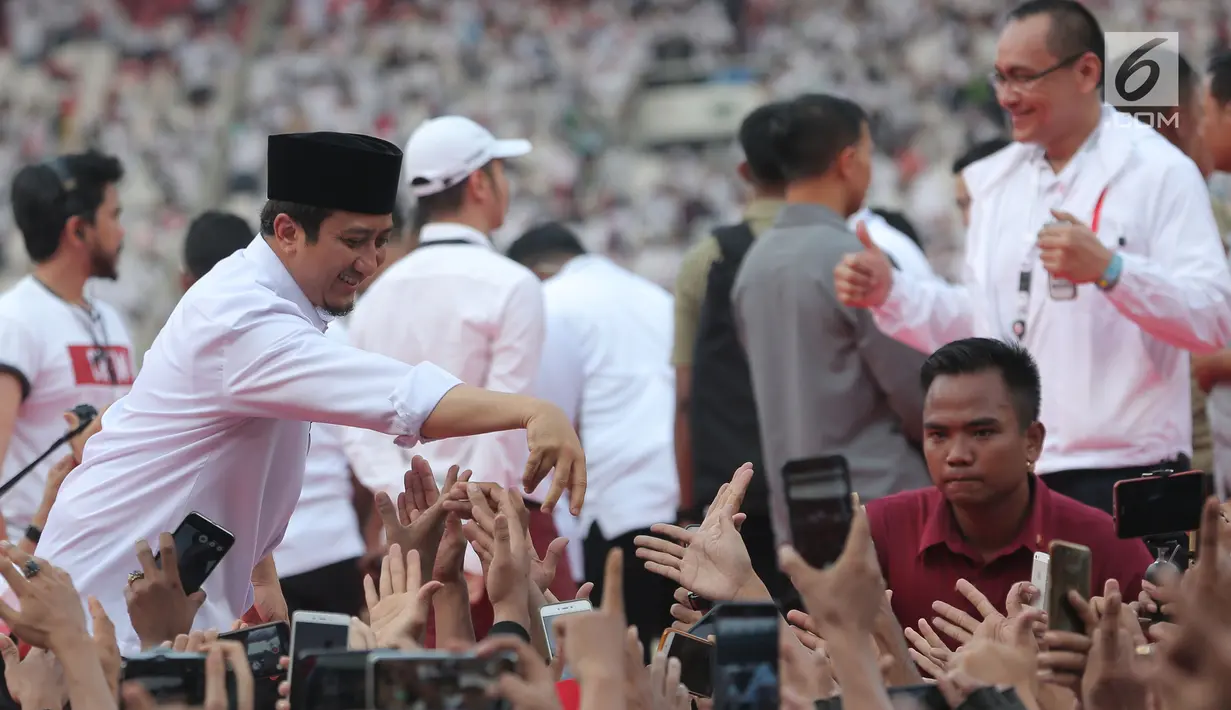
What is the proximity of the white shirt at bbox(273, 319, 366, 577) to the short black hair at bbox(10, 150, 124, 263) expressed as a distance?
89cm

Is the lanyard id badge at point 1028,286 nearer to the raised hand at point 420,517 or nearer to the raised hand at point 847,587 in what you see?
the raised hand at point 420,517

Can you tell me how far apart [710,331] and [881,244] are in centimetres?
60

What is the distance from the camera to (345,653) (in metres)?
2.03

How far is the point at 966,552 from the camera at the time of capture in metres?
3.13

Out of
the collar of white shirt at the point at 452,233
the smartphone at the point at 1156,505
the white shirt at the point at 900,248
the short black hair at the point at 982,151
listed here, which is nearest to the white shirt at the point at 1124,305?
the white shirt at the point at 900,248

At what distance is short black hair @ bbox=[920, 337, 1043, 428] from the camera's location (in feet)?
10.7

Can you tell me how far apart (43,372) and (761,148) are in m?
2.03

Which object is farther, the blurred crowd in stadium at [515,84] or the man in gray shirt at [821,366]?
the blurred crowd in stadium at [515,84]

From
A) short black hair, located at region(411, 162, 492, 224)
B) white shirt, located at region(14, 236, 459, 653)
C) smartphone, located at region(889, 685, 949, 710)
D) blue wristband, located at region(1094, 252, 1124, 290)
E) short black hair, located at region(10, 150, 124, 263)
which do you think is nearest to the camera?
smartphone, located at region(889, 685, 949, 710)

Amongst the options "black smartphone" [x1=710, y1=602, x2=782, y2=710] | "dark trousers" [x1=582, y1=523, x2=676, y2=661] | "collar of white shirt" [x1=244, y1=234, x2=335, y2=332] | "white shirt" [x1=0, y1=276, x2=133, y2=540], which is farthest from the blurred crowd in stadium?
"black smartphone" [x1=710, y1=602, x2=782, y2=710]

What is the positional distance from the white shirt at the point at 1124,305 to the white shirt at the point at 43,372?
7.49 ft

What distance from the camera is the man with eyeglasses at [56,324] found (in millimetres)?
4207

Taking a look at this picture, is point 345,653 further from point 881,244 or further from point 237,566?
point 881,244

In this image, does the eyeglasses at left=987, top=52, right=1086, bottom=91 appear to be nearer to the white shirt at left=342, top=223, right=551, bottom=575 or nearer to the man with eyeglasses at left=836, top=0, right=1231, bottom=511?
the man with eyeglasses at left=836, top=0, right=1231, bottom=511
